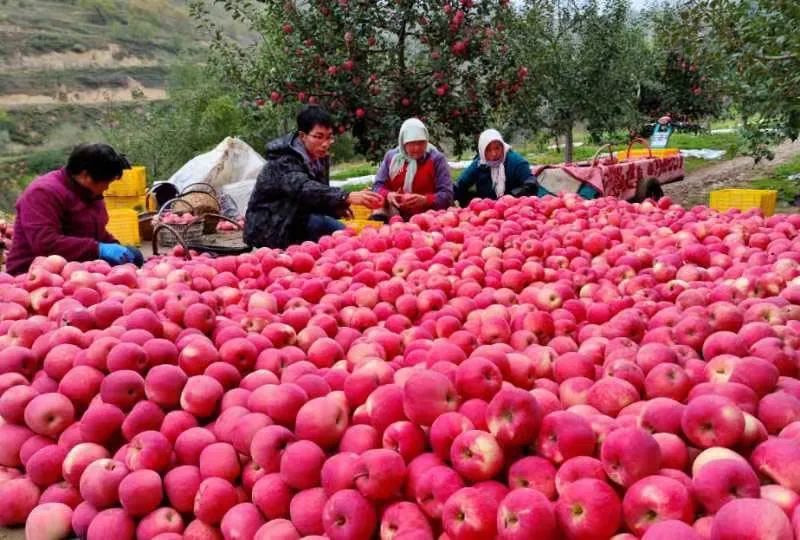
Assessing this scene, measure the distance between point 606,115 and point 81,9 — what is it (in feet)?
180

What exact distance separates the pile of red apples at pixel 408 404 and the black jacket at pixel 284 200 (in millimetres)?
2314

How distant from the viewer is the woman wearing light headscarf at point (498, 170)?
22.0 feet

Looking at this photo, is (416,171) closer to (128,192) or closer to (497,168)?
(497,168)

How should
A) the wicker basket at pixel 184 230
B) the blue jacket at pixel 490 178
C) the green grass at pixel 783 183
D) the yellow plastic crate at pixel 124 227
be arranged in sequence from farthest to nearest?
the green grass at pixel 783 183 < the yellow plastic crate at pixel 124 227 < the wicker basket at pixel 184 230 < the blue jacket at pixel 490 178

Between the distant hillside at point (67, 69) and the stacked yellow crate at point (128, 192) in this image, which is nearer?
the stacked yellow crate at point (128, 192)

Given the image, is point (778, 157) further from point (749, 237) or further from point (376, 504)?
point (376, 504)

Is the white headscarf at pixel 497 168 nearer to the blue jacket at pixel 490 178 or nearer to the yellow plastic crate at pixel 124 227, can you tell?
the blue jacket at pixel 490 178

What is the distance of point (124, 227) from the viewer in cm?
972

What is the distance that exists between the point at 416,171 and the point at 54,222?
3134 mm

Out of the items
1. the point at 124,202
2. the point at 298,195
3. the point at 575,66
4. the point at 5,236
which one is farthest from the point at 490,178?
the point at 575,66

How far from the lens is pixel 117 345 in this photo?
2045 millimetres

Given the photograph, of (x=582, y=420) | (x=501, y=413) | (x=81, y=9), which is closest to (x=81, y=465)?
(x=501, y=413)

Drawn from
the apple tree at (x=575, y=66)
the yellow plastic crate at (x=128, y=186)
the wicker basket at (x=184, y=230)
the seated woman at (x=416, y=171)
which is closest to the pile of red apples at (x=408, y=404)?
the seated woman at (x=416, y=171)

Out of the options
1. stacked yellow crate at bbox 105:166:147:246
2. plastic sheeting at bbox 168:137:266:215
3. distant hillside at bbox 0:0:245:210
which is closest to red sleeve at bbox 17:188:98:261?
stacked yellow crate at bbox 105:166:147:246
